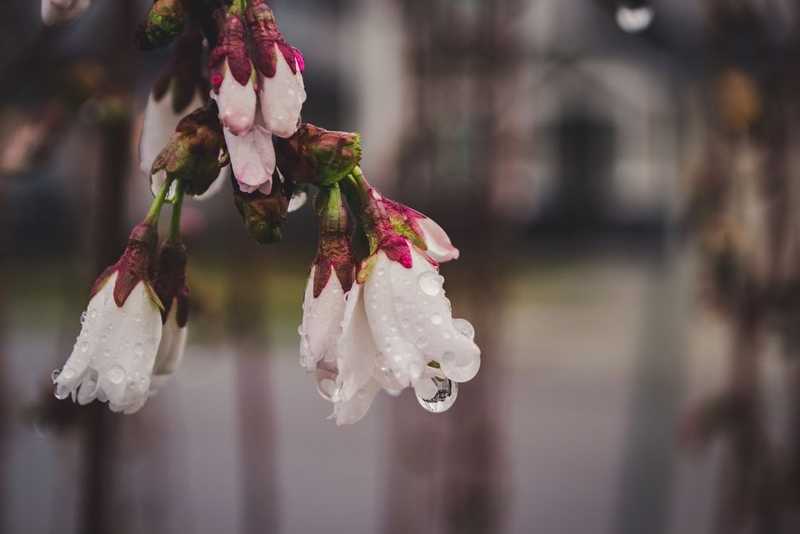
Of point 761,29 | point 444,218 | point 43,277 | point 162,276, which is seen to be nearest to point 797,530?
point 444,218

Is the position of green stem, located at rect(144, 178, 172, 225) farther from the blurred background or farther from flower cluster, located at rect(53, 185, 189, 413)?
the blurred background

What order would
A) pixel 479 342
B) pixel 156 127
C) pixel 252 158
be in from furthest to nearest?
1. pixel 479 342
2. pixel 156 127
3. pixel 252 158

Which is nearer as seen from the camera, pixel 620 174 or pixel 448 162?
pixel 448 162

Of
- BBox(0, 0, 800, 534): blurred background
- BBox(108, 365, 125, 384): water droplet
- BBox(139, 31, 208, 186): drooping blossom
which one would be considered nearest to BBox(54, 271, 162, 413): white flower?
BBox(108, 365, 125, 384): water droplet

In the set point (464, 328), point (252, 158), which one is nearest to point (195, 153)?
point (252, 158)

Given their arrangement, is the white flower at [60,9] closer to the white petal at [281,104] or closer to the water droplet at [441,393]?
the white petal at [281,104]

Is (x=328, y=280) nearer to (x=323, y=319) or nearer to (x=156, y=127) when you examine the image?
(x=323, y=319)

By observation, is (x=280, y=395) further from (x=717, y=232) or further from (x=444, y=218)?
(x=717, y=232)
